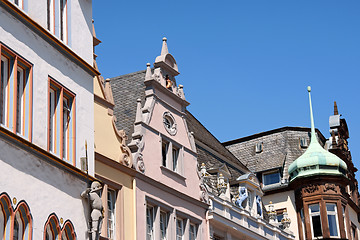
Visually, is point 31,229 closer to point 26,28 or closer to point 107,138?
point 26,28

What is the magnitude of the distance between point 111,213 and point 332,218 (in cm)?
2386

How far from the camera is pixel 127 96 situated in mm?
37156

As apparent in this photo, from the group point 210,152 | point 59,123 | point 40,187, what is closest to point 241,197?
point 210,152

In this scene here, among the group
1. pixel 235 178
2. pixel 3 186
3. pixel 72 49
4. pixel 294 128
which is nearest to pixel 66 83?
pixel 72 49

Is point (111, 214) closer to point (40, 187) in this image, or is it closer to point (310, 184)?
point (40, 187)

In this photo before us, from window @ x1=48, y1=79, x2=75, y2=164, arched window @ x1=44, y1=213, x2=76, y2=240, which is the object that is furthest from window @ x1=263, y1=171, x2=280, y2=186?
arched window @ x1=44, y1=213, x2=76, y2=240

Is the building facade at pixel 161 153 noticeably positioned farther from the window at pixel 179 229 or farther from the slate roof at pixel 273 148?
the slate roof at pixel 273 148

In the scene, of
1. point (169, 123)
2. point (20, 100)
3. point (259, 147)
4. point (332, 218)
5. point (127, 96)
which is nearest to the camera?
point (20, 100)

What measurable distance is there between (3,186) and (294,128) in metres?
39.2

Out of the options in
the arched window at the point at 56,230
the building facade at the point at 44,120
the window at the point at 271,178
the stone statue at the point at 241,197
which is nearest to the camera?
the building facade at the point at 44,120

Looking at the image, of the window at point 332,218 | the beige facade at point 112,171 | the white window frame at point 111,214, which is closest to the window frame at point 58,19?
the beige facade at point 112,171

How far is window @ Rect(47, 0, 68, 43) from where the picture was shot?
25.8 metres

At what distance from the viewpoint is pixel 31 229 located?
22328mm

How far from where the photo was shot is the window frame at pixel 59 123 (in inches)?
966
